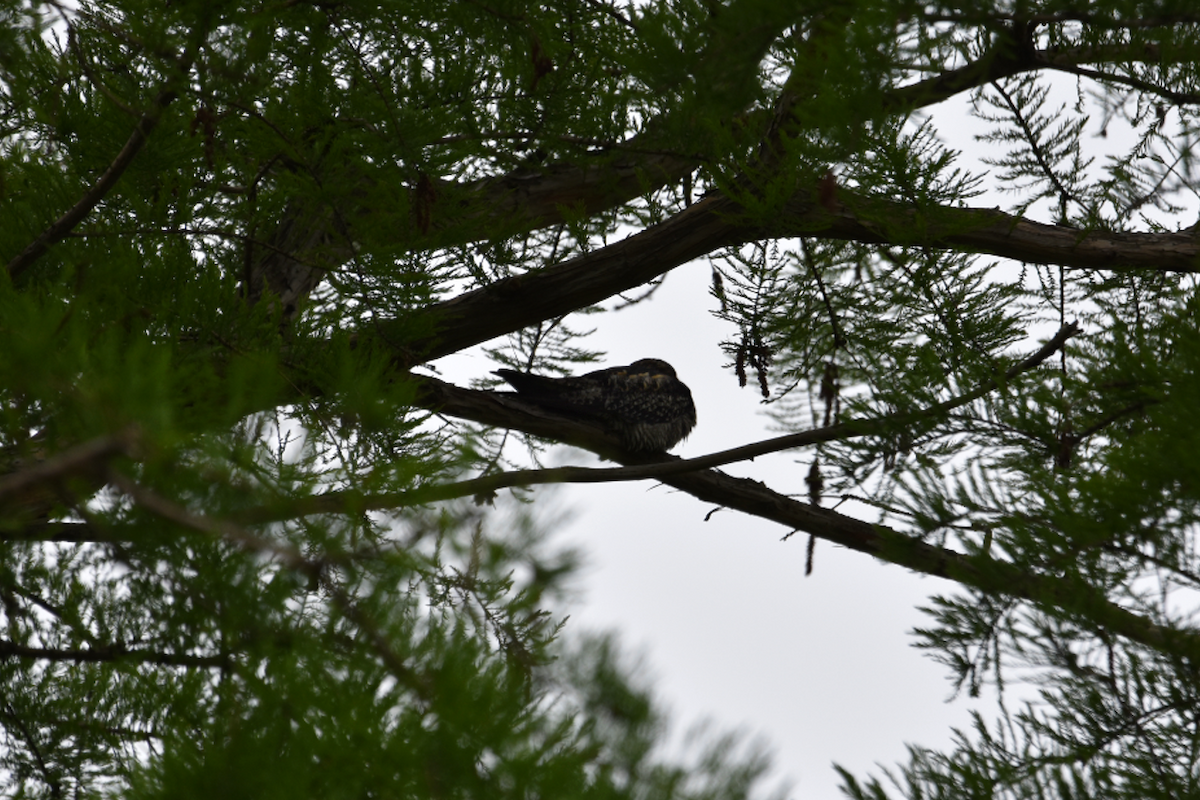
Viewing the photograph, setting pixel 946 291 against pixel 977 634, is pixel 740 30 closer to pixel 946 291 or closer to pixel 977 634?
pixel 977 634

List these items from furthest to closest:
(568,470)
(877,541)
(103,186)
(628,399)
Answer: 1. (628,399)
2. (877,541)
3. (568,470)
4. (103,186)

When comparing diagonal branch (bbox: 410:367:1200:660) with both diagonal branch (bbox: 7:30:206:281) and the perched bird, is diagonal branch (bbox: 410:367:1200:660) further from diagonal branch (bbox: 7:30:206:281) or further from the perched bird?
diagonal branch (bbox: 7:30:206:281)

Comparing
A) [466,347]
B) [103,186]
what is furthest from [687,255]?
[103,186]

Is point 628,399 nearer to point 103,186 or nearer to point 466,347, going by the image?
point 466,347

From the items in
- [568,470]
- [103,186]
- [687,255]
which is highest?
[687,255]

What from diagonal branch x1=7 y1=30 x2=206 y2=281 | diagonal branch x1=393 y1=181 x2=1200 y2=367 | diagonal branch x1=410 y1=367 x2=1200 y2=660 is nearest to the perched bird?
diagonal branch x1=410 y1=367 x2=1200 y2=660

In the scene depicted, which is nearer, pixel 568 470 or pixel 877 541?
pixel 568 470

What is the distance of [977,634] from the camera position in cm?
177

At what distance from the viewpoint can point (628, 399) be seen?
450 cm

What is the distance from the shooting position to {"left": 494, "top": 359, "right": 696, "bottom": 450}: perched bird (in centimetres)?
402

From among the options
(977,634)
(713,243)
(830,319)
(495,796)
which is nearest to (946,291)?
(830,319)

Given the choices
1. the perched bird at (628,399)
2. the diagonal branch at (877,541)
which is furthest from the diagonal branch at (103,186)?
the perched bird at (628,399)

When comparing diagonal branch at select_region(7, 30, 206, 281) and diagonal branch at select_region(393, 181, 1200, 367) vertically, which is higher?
diagonal branch at select_region(393, 181, 1200, 367)

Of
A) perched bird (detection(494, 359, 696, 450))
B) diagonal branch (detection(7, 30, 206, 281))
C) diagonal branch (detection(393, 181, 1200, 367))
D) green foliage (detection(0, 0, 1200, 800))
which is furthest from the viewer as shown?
perched bird (detection(494, 359, 696, 450))
